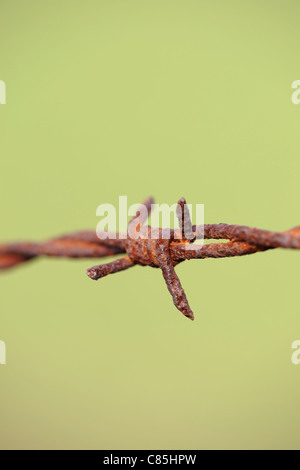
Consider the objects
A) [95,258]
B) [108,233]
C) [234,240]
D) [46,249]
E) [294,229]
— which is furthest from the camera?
[46,249]

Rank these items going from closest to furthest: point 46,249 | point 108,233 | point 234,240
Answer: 1. point 234,240
2. point 108,233
3. point 46,249

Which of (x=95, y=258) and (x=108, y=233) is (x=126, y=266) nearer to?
(x=108, y=233)

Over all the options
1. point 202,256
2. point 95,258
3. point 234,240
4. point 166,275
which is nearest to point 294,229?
point 234,240

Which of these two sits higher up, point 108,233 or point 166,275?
point 108,233

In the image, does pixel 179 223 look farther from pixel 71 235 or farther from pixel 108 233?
pixel 71 235

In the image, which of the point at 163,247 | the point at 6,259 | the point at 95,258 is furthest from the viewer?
the point at 6,259

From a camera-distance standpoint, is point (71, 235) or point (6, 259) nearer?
point (71, 235)

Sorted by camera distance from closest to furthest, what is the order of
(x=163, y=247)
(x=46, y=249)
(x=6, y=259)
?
(x=163, y=247), (x=46, y=249), (x=6, y=259)

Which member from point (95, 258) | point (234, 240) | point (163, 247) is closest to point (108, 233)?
point (95, 258)

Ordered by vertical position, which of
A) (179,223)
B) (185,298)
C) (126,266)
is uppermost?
(179,223)
